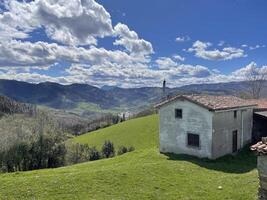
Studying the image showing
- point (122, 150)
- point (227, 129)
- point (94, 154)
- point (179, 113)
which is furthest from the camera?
point (94, 154)

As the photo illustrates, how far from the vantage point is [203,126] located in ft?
98.0

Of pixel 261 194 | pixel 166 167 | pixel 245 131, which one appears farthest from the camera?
pixel 245 131

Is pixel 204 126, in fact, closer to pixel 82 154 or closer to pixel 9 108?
pixel 82 154

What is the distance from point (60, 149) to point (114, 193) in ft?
131

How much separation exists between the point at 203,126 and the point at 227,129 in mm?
3005

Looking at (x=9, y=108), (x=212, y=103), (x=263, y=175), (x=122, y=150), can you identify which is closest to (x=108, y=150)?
(x=122, y=150)

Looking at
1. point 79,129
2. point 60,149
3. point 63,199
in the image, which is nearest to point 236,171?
point 63,199

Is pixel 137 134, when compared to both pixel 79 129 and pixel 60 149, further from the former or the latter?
pixel 79 129

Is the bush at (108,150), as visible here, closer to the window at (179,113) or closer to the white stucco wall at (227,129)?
the white stucco wall at (227,129)

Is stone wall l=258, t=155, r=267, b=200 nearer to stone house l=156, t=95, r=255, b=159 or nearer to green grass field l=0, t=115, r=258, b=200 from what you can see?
green grass field l=0, t=115, r=258, b=200

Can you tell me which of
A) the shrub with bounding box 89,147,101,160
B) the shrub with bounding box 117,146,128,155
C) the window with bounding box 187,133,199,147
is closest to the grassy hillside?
the shrub with bounding box 117,146,128,155

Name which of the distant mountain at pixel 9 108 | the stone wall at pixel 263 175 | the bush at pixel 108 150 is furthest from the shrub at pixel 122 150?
the stone wall at pixel 263 175

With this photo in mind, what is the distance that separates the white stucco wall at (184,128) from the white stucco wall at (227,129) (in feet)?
2.34

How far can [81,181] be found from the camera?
2039cm
